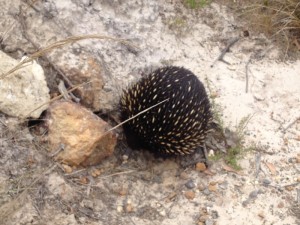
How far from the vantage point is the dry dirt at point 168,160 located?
2.85 metres

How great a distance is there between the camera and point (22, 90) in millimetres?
3059

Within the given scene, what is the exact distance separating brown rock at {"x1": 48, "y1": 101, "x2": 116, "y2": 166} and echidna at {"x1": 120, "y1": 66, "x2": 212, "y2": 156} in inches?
12.5

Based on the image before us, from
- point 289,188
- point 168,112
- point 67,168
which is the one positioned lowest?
point 289,188

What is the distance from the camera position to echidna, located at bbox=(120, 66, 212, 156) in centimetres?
327

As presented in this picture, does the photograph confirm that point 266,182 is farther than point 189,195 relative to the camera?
Yes

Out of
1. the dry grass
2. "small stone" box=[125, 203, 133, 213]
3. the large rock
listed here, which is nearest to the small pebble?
"small stone" box=[125, 203, 133, 213]

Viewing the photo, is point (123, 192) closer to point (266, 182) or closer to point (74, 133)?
point (74, 133)

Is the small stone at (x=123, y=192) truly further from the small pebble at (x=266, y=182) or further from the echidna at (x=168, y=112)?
the small pebble at (x=266, y=182)

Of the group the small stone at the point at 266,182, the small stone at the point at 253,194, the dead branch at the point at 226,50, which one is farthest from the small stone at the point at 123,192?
the dead branch at the point at 226,50

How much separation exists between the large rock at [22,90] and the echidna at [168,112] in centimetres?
65

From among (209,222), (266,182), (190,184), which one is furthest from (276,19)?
(209,222)

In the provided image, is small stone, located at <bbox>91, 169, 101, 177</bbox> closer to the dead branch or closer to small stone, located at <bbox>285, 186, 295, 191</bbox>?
small stone, located at <bbox>285, 186, 295, 191</bbox>

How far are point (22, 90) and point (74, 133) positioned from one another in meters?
0.45

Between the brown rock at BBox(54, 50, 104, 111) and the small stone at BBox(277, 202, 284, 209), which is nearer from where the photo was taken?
the small stone at BBox(277, 202, 284, 209)
